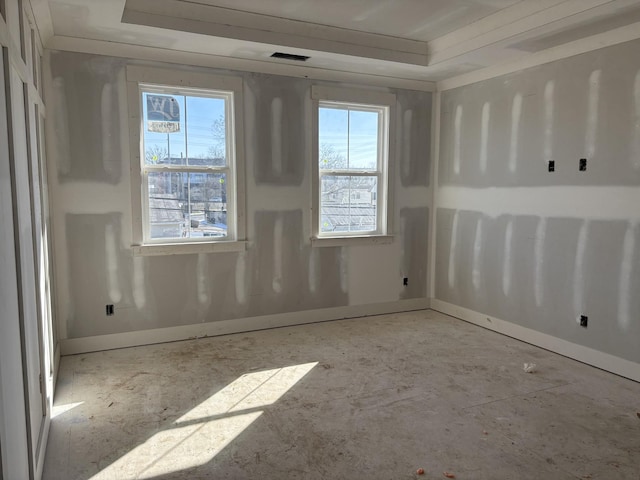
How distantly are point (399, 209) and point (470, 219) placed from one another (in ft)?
2.75

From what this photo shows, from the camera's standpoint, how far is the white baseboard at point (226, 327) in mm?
4199

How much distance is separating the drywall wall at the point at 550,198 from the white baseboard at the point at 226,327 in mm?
773

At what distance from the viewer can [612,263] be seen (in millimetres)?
3768

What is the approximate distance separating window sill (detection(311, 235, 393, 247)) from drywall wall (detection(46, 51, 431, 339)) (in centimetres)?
6

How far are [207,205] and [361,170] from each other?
1.84 meters

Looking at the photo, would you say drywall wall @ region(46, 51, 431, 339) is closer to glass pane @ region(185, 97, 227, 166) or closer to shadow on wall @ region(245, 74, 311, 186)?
shadow on wall @ region(245, 74, 311, 186)

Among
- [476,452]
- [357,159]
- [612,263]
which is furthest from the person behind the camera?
[357,159]

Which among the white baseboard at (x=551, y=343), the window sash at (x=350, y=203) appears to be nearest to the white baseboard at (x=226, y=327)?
the white baseboard at (x=551, y=343)

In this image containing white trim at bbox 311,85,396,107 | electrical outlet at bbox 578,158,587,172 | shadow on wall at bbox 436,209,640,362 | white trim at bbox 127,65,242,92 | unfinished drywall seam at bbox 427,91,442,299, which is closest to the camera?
shadow on wall at bbox 436,209,640,362

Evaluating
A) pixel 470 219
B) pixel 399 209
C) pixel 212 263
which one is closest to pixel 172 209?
pixel 212 263

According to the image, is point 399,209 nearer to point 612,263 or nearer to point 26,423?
point 612,263

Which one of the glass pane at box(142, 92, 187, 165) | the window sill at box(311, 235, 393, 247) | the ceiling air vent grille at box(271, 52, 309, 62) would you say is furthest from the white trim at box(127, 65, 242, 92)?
the window sill at box(311, 235, 393, 247)

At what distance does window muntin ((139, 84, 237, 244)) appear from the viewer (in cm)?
431

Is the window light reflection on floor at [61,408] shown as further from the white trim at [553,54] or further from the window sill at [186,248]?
the white trim at [553,54]
